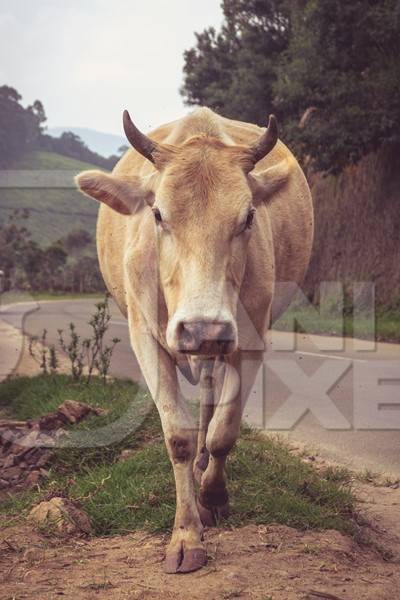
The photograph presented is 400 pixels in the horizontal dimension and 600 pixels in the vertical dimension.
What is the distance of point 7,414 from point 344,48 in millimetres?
9914

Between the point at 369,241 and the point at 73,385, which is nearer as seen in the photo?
the point at 73,385

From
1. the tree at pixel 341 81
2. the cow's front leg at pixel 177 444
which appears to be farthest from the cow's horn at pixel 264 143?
the tree at pixel 341 81

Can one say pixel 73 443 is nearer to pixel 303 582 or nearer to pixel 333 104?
pixel 303 582

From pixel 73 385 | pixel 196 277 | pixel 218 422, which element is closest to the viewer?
pixel 196 277

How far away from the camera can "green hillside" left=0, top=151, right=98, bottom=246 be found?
85812 millimetres

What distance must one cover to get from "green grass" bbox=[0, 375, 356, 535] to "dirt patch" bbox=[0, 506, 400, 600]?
20 cm

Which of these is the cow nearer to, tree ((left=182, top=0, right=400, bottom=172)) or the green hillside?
tree ((left=182, top=0, right=400, bottom=172))

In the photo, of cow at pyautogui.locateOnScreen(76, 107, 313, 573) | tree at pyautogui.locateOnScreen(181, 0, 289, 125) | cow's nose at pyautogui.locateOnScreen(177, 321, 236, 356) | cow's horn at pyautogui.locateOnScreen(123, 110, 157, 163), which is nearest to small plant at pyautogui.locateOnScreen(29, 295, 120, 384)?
cow at pyautogui.locateOnScreen(76, 107, 313, 573)

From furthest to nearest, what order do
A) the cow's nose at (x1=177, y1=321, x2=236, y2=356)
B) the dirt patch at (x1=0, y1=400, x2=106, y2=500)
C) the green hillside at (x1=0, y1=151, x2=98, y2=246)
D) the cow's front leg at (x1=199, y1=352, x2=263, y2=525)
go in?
the green hillside at (x1=0, y1=151, x2=98, y2=246), the dirt patch at (x1=0, y1=400, x2=106, y2=500), the cow's front leg at (x1=199, y1=352, x2=263, y2=525), the cow's nose at (x1=177, y1=321, x2=236, y2=356)

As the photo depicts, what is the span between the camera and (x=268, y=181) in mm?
4297

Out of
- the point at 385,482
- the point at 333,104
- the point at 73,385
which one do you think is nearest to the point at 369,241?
the point at 333,104

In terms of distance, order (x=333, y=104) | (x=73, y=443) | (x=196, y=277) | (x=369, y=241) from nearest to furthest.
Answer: (x=196, y=277)
(x=73, y=443)
(x=333, y=104)
(x=369, y=241)

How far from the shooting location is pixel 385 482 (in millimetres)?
5355

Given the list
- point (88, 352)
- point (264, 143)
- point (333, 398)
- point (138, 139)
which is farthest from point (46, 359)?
point (264, 143)
